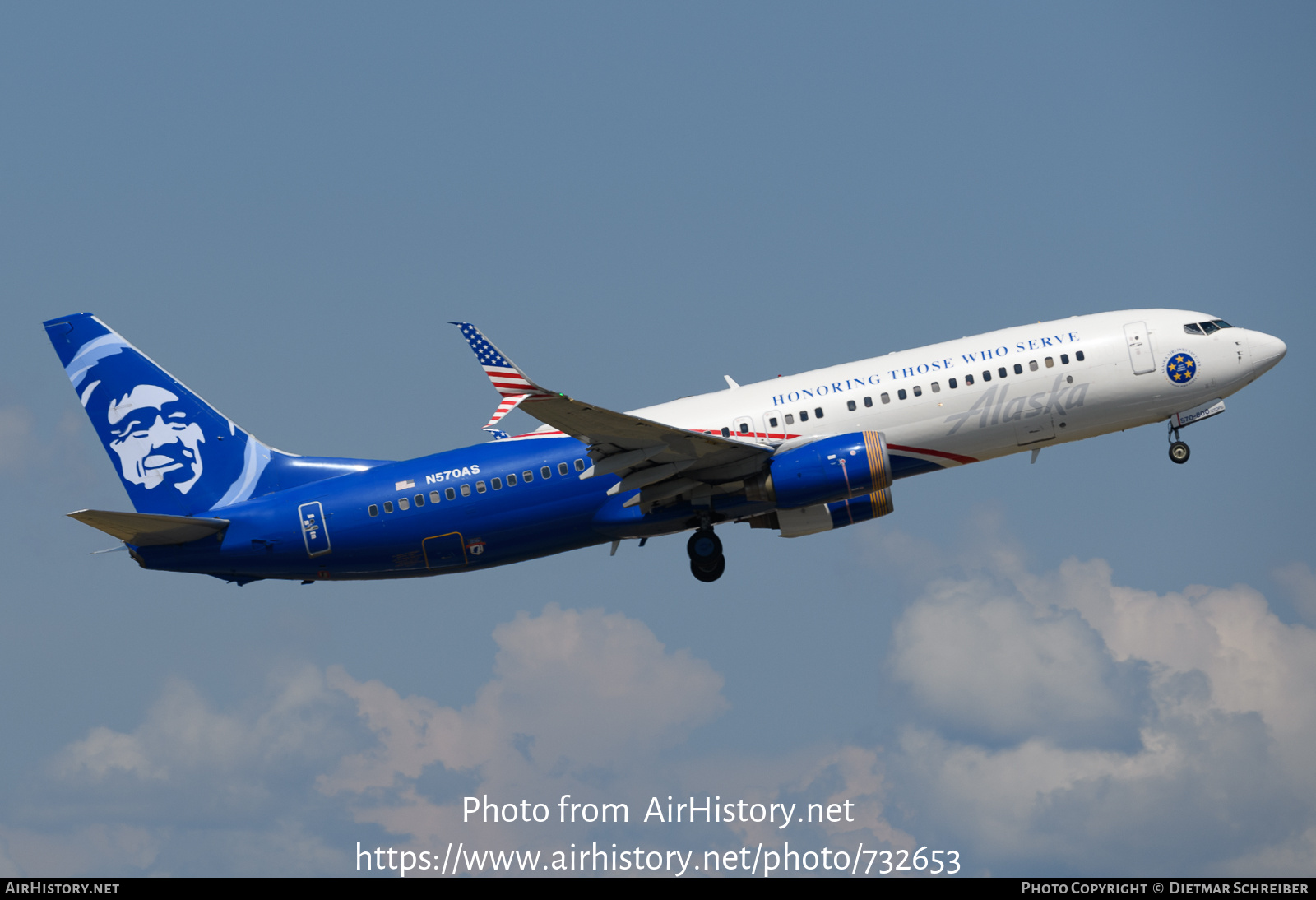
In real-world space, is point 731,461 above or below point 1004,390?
below

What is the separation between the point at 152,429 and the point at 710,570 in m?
19.5

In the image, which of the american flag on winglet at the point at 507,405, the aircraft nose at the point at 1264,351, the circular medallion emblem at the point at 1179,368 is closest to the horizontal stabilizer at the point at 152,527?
the american flag on winglet at the point at 507,405

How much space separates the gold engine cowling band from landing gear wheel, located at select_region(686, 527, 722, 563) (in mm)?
3502

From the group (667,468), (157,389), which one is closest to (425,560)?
(667,468)

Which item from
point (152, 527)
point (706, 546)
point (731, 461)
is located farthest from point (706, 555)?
point (152, 527)

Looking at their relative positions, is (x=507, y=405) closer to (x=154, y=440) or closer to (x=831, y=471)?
(x=831, y=471)

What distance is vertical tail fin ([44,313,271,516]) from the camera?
1804 inches

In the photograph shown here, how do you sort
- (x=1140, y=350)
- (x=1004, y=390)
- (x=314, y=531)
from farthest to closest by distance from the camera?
(x=314, y=531)
(x=1140, y=350)
(x=1004, y=390)

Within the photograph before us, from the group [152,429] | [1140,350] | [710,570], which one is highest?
[152,429]

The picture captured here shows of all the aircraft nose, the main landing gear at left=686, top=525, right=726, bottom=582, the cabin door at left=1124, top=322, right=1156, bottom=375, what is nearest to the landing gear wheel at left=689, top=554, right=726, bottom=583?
the main landing gear at left=686, top=525, right=726, bottom=582

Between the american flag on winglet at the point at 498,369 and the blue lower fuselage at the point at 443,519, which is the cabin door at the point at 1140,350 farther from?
the american flag on winglet at the point at 498,369

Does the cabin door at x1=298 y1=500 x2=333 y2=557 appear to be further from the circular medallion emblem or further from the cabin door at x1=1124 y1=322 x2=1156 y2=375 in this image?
the circular medallion emblem

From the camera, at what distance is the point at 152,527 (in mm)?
42125
